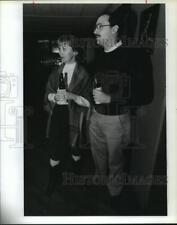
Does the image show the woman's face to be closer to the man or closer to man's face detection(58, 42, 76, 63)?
man's face detection(58, 42, 76, 63)

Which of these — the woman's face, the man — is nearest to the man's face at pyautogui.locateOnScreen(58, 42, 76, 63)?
the woman's face

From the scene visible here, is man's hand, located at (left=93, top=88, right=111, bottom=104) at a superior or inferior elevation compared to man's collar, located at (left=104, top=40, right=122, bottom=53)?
inferior

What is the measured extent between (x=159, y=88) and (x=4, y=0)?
85 cm

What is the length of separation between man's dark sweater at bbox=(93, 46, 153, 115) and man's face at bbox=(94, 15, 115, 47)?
0.20 ft

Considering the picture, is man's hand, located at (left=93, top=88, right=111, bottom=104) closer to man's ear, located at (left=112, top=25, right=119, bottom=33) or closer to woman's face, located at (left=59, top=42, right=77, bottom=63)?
woman's face, located at (left=59, top=42, right=77, bottom=63)

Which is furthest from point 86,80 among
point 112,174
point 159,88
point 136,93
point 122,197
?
point 122,197

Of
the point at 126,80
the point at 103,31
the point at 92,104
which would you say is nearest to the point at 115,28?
the point at 103,31

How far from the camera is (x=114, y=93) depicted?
1.58 meters

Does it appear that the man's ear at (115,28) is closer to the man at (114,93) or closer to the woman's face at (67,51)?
the man at (114,93)

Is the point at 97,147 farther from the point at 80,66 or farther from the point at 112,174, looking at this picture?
the point at 80,66

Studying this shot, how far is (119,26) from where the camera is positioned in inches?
62.2

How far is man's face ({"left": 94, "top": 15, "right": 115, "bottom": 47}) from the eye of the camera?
1574mm

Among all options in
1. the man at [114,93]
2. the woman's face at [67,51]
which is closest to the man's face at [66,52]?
the woman's face at [67,51]

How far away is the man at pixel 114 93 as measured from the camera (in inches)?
62.1
